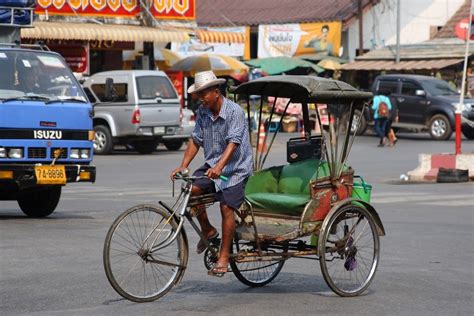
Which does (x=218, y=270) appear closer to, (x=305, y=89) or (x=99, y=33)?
(x=305, y=89)

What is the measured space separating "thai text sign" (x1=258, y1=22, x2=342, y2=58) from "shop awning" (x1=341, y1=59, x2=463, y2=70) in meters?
2.94

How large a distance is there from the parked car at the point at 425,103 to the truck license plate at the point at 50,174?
870 inches

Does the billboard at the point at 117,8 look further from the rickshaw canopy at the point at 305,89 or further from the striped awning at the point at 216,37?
the rickshaw canopy at the point at 305,89

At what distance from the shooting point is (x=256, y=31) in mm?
50625

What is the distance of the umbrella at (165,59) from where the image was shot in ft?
125

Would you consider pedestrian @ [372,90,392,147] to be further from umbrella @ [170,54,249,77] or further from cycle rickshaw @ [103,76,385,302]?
cycle rickshaw @ [103,76,385,302]

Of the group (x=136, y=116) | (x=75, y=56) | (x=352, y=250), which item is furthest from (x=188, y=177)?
(x=75, y=56)

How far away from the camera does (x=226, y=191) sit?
8375mm

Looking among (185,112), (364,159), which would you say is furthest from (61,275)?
(185,112)

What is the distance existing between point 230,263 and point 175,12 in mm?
28165

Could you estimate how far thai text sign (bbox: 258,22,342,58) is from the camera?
158 ft

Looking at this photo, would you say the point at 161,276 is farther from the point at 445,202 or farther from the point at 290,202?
the point at 445,202

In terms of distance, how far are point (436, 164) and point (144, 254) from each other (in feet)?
46.0

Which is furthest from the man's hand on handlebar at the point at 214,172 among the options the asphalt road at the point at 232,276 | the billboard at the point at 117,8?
the billboard at the point at 117,8
